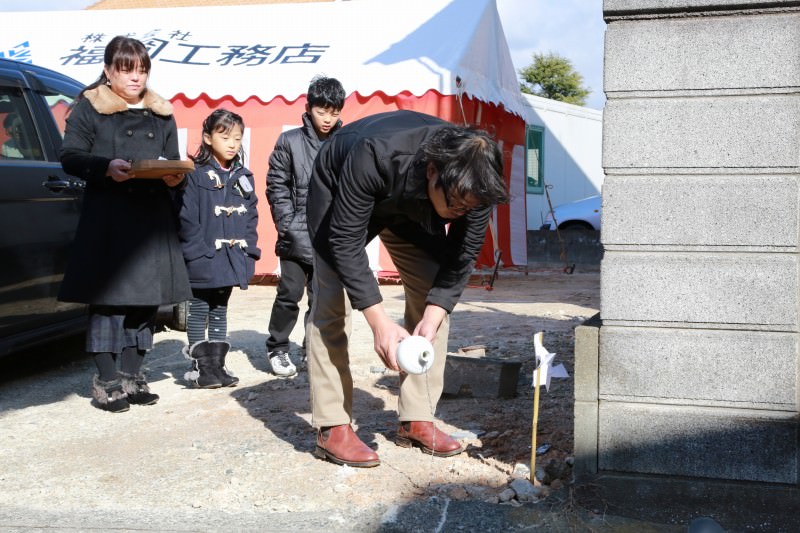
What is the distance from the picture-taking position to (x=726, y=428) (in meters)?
2.96

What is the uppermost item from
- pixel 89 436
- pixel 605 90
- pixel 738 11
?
pixel 738 11

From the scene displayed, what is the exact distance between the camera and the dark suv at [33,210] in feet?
15.9

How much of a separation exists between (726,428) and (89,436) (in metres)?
2.79

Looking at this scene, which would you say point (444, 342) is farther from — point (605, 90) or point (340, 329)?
point (605, 90)

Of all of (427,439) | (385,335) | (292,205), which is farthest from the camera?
(292,205)

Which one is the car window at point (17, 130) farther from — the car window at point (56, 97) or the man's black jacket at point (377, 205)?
the man's black jacket at point (377, 205)

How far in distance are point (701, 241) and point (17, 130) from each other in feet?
12.9

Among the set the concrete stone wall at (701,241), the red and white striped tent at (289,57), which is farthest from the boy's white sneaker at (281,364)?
the red and white striped tent at (289,57)

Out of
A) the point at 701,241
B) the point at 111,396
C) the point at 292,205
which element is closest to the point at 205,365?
the point at 111,396

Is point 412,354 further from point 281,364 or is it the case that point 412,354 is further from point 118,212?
point 281,364

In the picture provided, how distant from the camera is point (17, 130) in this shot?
5.22 metres

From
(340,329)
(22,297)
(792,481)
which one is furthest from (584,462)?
(22,297)

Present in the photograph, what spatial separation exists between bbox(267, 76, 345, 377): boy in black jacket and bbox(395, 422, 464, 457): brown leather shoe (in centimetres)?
165

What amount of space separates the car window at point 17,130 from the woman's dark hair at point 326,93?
1620 millimetres
